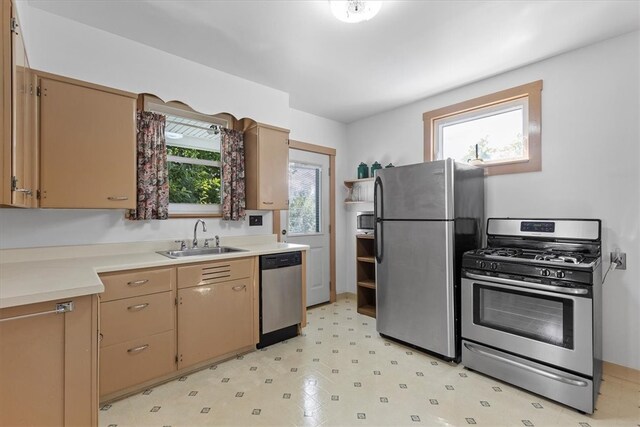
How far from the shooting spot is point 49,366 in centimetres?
124

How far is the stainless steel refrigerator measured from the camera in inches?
102

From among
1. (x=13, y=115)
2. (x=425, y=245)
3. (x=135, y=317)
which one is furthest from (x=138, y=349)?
(x=425, y=245)

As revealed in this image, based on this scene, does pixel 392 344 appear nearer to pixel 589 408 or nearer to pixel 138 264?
pixel 589 408

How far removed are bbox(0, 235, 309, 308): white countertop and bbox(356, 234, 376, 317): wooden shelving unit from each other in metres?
1.13

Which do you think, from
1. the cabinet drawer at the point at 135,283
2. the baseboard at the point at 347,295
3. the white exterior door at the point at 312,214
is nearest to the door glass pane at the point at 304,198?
the white exterior door at the point at 312,214

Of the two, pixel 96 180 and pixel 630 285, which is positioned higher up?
pixel 96 180

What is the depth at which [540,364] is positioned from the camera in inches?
83.4

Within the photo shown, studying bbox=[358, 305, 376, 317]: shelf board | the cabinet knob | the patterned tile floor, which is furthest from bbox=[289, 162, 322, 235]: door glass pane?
the cabinet knob

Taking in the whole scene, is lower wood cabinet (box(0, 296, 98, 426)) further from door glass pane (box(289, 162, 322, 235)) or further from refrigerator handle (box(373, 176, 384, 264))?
door glass pane (box(289, 162, 322, 235))

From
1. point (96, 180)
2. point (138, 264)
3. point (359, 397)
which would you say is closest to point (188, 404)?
point (138, 264)

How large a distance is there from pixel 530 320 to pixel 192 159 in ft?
10.4

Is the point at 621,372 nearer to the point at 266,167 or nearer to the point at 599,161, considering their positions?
the point at 599,161

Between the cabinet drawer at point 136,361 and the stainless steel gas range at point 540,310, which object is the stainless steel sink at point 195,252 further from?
the stainless steel gas range at point 540,310

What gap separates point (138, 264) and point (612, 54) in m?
3.91
